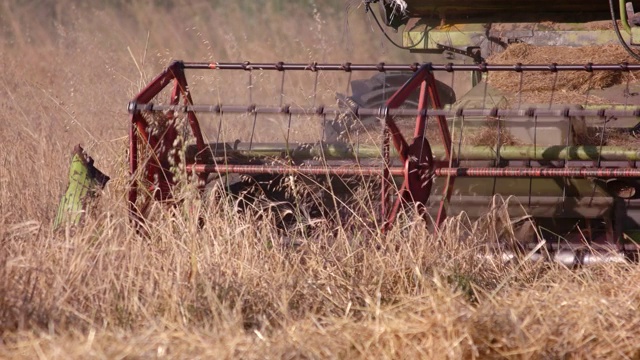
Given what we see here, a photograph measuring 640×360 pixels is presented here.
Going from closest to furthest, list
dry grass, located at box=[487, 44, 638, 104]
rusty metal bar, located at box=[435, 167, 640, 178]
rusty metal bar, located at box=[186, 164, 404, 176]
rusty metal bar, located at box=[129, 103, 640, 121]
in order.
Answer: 1. rusty metal bar, located at box=[129, 103, 640, 121]
2. rusty metal bar, located at box=[435, 167, 640, 178]
3. rusty metal bar, located at box=[186, 164, 404, 176]
4. dry grass, located at box=[487, 44, 638, 104]

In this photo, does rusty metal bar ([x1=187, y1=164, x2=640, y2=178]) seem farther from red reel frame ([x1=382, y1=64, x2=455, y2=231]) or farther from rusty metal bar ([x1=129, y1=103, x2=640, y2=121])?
rusty metal bar ([x1=129, y1=103, x2=640, y2=121])

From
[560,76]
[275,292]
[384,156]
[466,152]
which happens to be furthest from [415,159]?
[560,76]

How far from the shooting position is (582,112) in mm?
4922

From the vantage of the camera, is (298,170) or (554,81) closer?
(298,170)

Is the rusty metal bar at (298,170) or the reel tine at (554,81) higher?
the reel tine at (554,81)

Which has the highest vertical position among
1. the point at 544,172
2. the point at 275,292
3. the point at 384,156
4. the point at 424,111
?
the point at 424,111

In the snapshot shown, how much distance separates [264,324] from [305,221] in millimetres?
1862

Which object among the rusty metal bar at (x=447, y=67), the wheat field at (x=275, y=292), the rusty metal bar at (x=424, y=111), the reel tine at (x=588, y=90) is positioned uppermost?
the rusty metal bar at (x=447, y=67)

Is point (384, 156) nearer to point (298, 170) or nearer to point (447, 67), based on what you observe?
point (298, 170)

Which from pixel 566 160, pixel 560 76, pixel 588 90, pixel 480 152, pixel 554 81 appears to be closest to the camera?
pixel 566 160

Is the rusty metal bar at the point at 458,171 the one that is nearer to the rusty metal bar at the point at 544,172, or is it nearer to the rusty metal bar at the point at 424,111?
the rusty metal bar at the point at 544,172

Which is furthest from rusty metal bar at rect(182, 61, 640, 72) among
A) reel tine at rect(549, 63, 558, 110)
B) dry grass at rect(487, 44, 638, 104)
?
dry grass at rect(487, 44, 638, 104)

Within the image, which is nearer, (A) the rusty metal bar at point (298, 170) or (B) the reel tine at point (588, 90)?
(A) the rusty metal bar at point (298, 170)

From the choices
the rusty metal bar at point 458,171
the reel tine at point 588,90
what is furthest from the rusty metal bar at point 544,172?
the reel tine at point 588,90
